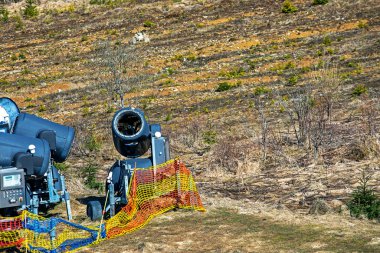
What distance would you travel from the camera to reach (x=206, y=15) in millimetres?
60438

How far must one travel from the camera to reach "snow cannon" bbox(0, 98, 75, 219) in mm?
14026

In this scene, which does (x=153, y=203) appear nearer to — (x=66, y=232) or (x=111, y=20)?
(x=66, y=232)

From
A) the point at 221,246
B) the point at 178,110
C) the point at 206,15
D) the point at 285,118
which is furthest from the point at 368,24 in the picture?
the point at 221,246

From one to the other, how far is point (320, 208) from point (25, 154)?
223 inches

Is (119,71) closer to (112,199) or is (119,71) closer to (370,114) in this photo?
(370,114)

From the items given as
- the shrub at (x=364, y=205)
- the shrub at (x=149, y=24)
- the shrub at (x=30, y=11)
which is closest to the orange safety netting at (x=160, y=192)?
the shrub at (x=364, y=205)

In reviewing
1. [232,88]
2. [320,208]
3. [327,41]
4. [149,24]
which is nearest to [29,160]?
[320,208]

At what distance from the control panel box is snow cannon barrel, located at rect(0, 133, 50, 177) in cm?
24

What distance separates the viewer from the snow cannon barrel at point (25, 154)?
14.2 metres

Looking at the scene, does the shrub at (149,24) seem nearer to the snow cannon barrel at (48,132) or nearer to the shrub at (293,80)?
the shrub at (293,80)

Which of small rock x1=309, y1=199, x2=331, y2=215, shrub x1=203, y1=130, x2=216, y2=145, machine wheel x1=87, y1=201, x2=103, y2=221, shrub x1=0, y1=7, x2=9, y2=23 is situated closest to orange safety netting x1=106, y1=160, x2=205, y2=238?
machine wheel x1=87, y1=201, x2=103, y2=221

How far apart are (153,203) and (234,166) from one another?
5786mm

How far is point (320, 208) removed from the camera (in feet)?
47.4

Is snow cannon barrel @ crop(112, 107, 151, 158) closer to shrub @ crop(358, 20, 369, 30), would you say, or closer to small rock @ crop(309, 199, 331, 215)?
small rock @ crop(309, 199, 331, 215)
